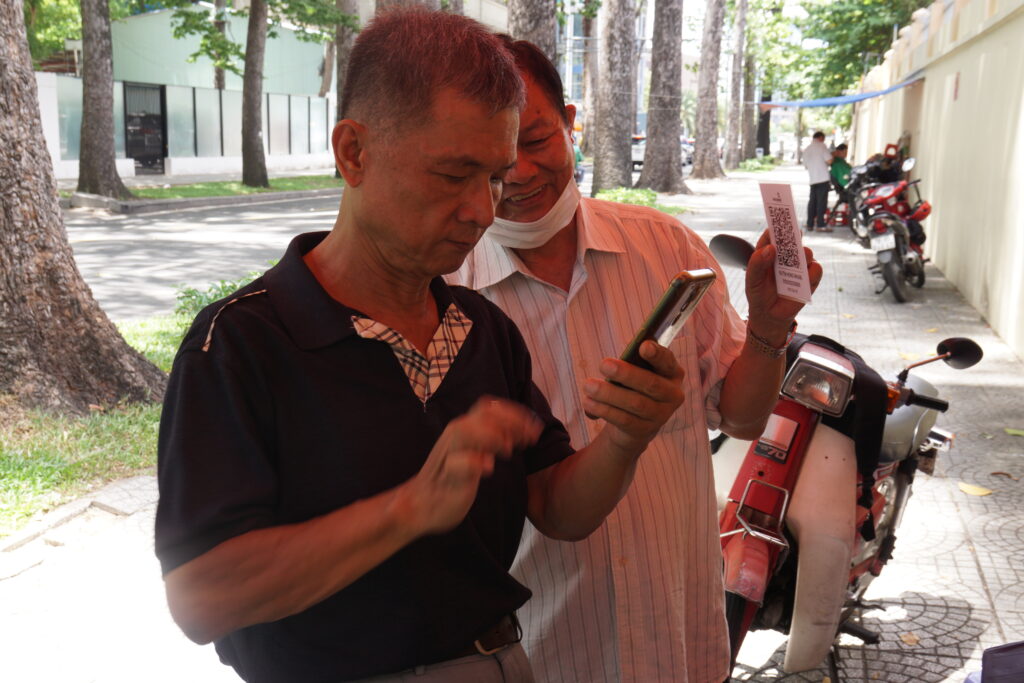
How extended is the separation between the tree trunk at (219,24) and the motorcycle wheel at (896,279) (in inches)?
763

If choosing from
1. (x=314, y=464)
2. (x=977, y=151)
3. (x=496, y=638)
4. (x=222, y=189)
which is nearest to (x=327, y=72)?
(x=222, y=189)

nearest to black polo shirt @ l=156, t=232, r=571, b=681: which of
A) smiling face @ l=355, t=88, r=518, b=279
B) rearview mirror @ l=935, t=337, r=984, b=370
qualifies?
smiling face @ l=355, t=88, r=518, b=279

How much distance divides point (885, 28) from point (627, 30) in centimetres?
1368

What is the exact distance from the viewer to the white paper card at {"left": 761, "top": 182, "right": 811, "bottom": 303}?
7.24 feet

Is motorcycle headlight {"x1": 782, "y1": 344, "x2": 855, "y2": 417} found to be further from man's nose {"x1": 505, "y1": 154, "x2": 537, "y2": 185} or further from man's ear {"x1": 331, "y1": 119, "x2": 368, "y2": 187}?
man's ear {"x1": 331, "y1": 119, "x2": 368, "y2": 187}

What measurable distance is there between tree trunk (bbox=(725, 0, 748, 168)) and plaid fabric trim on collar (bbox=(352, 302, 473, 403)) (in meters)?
39.8

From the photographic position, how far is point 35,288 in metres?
6.16

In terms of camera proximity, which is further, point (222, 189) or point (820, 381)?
point (222, 189)

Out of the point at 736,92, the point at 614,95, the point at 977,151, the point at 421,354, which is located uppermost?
the point at 736,92

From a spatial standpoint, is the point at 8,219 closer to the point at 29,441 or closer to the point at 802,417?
the point at 29,441

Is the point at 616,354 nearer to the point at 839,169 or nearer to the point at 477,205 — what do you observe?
the point at 477,205

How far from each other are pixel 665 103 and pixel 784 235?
23825 millimetres

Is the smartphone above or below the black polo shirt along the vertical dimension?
above

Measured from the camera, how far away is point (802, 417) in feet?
11.9
